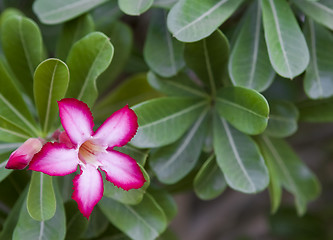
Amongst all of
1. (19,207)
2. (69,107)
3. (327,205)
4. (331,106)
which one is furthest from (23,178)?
(327,205)

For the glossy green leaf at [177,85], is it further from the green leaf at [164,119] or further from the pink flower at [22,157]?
the pink flower at [22,157]

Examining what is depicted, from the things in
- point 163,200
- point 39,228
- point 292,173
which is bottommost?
point 292,173

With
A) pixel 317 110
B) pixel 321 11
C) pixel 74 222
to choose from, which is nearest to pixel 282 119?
pixel 317 110

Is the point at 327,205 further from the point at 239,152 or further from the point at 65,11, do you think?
the point at 65,11

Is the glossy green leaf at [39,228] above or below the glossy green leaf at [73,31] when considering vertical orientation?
below

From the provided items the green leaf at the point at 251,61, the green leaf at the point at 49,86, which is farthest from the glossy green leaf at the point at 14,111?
the green leaf at the point at 251,61

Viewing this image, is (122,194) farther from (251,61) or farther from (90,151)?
(251,61)
